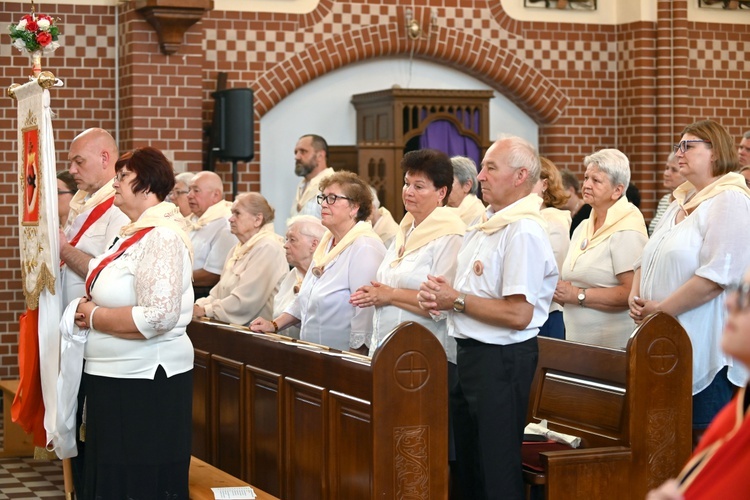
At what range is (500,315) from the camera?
421cm

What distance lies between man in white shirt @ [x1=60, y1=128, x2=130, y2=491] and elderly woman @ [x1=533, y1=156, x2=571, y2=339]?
2.42 metres

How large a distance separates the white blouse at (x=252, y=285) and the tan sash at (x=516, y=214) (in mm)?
2520

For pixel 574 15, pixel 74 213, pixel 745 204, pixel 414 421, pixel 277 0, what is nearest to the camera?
pixel 414 421

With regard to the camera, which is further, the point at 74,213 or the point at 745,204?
the point at 74,213

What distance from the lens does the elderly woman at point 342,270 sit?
549 centimetres

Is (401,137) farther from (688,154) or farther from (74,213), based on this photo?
(688,154)

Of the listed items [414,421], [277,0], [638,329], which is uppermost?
[277,0]

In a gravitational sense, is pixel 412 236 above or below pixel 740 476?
above

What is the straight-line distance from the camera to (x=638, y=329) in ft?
15.0

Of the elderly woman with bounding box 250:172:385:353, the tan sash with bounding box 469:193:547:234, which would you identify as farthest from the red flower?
the tan sash with bounding box 469:193:547:234

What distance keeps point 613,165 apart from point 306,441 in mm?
2082

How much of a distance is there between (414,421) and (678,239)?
5.15 feet

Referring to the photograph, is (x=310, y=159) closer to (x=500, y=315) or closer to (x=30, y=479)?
(x=30, y=479)

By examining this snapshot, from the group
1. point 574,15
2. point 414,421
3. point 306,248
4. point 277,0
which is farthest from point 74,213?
point 574,15
